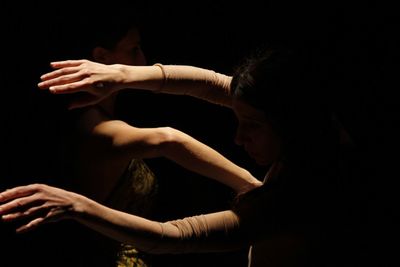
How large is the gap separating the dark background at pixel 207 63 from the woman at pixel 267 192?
1.10ft

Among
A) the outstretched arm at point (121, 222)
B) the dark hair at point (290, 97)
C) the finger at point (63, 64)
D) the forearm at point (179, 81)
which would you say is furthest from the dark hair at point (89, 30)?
the outstretched arm at point (121, 222)

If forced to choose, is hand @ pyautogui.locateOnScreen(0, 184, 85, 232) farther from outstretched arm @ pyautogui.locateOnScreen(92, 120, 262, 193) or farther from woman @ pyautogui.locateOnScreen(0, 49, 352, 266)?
outstretched arm @ pyautogui.locateOnScreen(92, 120, 262, 193)

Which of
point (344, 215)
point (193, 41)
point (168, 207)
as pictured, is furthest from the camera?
point (168, 207)

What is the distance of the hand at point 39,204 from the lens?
4.20 ft

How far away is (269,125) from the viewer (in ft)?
4.97

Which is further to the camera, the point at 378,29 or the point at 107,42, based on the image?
the point at 378,29

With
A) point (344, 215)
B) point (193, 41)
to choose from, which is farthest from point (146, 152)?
point (193, 41)

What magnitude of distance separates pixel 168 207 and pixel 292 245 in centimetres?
121

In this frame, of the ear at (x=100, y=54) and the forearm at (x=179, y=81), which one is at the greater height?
the ear at (x=100, y=54)

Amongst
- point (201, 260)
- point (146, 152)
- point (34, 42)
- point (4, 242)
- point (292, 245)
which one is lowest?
point (201, 260)

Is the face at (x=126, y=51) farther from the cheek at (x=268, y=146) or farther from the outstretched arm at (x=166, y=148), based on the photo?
the cheek at (x=268, y=146)

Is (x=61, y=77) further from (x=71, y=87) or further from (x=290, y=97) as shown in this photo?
(x=290, y=97)

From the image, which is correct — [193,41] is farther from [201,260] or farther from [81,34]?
[201,260]

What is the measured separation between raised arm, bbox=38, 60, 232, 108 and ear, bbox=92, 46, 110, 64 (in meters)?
0.18
